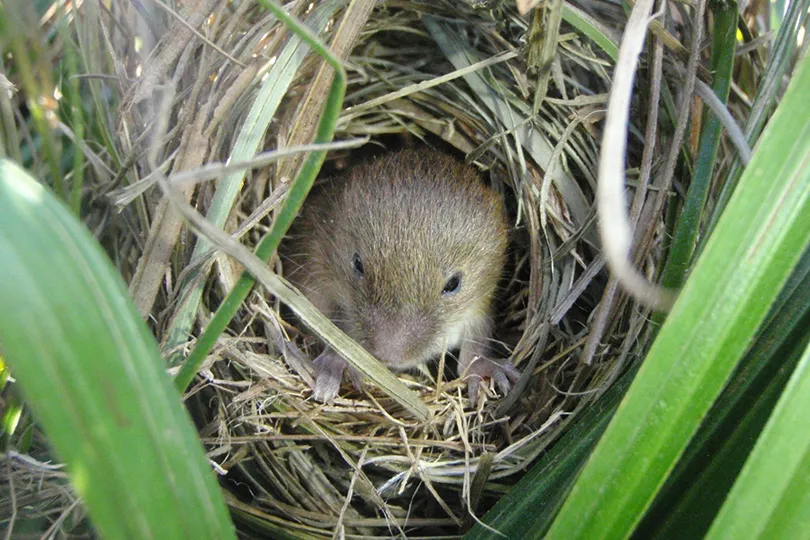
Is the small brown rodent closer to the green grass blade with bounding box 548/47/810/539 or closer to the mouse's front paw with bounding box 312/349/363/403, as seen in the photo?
the mouse's front paw with bounding box 312/349/363/403

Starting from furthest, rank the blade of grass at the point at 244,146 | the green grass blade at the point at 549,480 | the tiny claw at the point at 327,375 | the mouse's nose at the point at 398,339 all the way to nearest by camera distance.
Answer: the mouse's nose at the point at 398,339 → the tiny claw at the point at 327,375 → the blade of grass at the point at 244,146 → the green grass blade at the point at 549,480

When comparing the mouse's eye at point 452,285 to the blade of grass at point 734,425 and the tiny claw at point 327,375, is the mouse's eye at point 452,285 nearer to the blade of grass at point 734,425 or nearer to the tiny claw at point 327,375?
the tiny claw at point 327,375

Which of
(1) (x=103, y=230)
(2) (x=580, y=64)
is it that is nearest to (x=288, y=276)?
(1) (x=103, y=230)

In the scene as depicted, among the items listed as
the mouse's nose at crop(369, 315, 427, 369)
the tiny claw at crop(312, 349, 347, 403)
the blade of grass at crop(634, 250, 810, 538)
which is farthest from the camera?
the mouse's nose at crop(369, 315, 427, 369)

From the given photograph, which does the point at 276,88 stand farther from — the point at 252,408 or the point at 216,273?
the point at 252,408

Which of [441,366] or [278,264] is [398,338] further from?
[278,264]

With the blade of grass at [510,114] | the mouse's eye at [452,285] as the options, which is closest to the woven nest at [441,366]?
the blade of grass at [510,114]

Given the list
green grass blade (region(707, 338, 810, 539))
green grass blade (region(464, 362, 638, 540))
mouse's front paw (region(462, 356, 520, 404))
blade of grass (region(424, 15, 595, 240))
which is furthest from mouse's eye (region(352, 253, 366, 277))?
green grass blade (region(707, 338, 810, 539))
